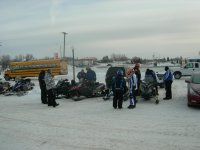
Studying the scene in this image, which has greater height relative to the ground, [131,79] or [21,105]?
[131,79]

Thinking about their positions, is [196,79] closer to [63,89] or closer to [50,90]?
[50,90]

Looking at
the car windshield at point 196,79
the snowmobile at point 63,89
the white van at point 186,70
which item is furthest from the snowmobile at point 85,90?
the white van at point 186,70

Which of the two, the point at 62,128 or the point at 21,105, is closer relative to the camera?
the point at 62,128

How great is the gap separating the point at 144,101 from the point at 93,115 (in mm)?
4490

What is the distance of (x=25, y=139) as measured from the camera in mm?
10133

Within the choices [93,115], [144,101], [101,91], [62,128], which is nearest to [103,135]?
[62,128]

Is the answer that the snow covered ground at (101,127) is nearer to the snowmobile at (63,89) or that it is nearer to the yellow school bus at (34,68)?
the snowmobile at (63,89)

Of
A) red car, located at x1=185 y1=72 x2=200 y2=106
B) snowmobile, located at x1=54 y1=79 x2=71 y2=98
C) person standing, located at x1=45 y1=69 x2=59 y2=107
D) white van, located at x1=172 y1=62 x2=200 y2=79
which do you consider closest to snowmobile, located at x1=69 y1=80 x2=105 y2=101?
snowmobile, located at x1=54 y1=79 x2=71 y2=98

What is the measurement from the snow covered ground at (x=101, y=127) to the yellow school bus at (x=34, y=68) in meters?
23.3

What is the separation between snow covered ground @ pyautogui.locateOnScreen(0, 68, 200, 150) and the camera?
30.4 feet

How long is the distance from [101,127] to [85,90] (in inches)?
338

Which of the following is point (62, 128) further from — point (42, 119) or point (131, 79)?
point (131, 79)

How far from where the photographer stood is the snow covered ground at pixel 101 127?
926 cm

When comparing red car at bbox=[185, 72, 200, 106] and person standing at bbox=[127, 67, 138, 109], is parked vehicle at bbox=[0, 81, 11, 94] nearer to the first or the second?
person standing at bbox=[127, 67, 138, 109]
